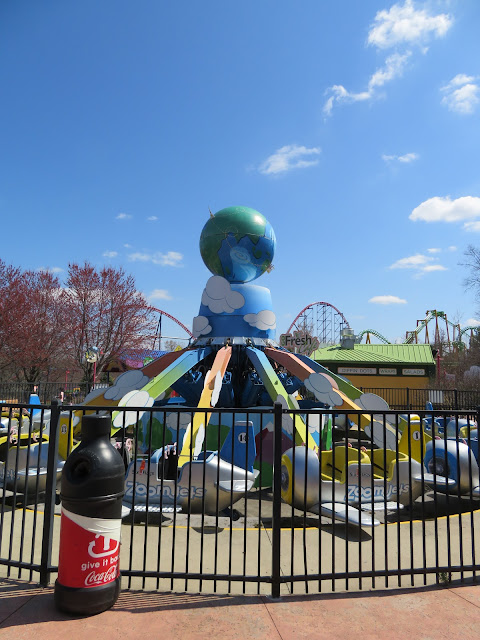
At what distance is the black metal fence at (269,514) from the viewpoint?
382 centimetres

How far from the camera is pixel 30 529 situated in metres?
5.54

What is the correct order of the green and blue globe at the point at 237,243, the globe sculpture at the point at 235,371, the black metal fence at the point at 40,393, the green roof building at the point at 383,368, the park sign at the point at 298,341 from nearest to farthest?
the globe sculpture at the point at 235,371 → the green and blue globe at the point at 237,243 → the park sign at the point at 298,341 → the black metal fence at the point at 40,393 → the green roof building at the point at 383,368

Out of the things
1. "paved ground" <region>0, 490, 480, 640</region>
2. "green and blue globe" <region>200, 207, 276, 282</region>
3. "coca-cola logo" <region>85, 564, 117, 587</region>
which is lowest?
"paved ground" <region>0, 490, 480, 640</region>

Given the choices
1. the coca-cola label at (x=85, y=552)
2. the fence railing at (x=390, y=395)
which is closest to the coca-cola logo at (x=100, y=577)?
the coca-cola label at (x=85, y=552)

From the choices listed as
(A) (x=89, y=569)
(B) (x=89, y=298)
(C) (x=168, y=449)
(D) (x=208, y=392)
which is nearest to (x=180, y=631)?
(A) (x=89, y=569)

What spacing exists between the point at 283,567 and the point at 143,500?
2.76m

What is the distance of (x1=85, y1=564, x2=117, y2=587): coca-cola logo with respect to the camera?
3.32m

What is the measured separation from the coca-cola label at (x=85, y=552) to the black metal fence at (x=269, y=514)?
323 millimetres

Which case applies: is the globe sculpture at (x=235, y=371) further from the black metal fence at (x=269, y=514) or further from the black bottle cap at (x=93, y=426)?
the black bottle cap at (x=93, y=426)

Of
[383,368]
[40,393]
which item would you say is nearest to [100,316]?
[40,393]

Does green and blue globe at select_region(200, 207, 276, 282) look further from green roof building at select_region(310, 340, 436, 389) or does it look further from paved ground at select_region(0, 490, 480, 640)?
green roof building at select_region(310, 340, 436, 389)

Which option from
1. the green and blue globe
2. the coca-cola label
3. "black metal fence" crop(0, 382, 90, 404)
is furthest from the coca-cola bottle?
"black metal fence" crop(0, 382, 90, 404)

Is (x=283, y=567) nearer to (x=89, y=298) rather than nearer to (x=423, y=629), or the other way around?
(x=423, y=629)

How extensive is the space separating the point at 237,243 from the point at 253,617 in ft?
30.7
